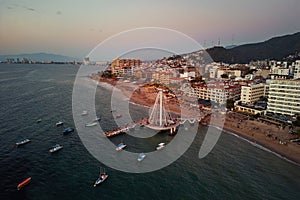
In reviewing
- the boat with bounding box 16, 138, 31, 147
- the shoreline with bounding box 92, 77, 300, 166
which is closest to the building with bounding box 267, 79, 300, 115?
the shoreline with bounding box 92, 77, 300, 166

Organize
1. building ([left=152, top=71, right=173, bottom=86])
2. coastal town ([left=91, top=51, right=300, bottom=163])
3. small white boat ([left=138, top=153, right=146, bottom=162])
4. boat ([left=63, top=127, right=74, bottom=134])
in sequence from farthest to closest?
building ([left=152, top=71, right=173, bottom=86]), boat ([left=63, top=127, right=74, bottom=134]), coastal town ([left=91, top=51, right=300, bottom=163]), small white boat ([left=138, top=153, right=146, bottom=162])

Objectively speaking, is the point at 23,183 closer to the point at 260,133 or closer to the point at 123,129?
the point at 123,129

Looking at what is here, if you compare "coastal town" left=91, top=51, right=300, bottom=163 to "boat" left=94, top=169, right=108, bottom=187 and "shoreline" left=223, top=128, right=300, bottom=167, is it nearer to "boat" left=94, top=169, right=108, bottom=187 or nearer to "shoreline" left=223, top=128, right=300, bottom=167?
"shoreline" left=223, top=128, right=300, bottom=167

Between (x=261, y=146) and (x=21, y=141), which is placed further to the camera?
(x=261, y=146)

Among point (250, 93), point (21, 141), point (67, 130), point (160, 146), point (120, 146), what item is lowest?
point (160, 146)

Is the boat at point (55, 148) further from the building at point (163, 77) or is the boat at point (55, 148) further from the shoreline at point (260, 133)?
the building at point (163, 77)

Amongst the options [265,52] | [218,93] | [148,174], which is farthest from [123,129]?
[265,52]

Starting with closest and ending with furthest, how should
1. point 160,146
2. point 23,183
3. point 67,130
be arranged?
point 23,183
point 160,146
point 67,130

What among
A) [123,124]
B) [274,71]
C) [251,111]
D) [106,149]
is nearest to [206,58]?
[274,71]
